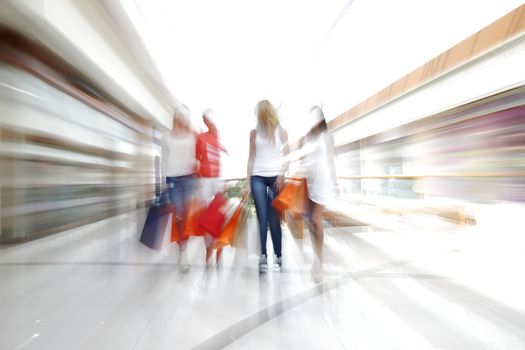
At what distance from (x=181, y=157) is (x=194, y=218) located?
47 cm

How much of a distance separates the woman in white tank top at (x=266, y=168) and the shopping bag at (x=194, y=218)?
Answer: 0.46 metres

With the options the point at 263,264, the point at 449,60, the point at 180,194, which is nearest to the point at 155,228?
the point at 180,194

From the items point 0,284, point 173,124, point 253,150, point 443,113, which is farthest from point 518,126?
point 0,284

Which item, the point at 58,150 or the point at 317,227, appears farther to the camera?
the point at 58,150

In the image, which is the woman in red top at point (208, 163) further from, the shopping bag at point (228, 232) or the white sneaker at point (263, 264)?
the white sneaker at point (263, 264)

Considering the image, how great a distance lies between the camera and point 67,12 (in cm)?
251

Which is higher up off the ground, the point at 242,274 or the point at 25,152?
the point at 25,152

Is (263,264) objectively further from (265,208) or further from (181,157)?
(181,157)

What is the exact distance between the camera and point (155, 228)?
207 cm

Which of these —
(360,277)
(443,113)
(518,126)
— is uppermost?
(443,113)

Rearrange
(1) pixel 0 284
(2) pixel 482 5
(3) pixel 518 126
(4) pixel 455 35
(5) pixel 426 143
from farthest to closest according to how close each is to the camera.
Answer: (5) pixel 426 143 → (4) pixel 455 35 → (2) pixel 482 5 → (3) pixel 518 126 → (1) pixel 0 284

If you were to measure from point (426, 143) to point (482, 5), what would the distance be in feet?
5.35

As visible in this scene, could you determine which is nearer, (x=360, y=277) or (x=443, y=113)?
(x=360, y=277)

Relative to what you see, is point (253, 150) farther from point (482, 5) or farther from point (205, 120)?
point (482, 5)
